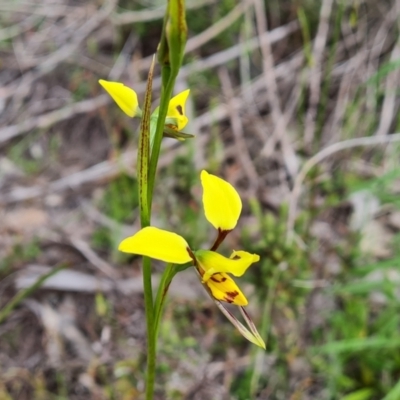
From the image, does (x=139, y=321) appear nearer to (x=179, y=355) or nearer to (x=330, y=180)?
(x=179, y=355)

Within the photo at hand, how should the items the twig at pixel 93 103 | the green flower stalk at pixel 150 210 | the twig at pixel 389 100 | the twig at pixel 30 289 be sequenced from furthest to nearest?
the twig at pixel 93 103
the twig at pixel 389 100
the twig at pixel 30 289
the green flower stalk at pixel 150 210

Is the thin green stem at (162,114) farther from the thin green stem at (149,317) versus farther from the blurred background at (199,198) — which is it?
the blurred background at (199,198)

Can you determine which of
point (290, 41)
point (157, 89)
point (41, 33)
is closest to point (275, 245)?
point (157, 89)

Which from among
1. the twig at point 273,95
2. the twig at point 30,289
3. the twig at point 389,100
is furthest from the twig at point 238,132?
the twig at point 30,289

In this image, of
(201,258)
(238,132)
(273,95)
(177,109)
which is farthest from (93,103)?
(201,258)

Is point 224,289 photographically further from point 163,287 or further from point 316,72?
point 316,72

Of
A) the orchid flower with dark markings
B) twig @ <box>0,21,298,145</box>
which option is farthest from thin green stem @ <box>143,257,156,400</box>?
twig @ <box>0,21,298,145</box>
